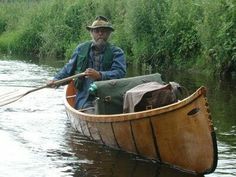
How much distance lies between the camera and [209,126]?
6199 millimetres

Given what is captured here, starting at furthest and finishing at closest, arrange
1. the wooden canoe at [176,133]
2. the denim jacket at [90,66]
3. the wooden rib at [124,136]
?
1. the denim jacket at [90,66]
2. the wooden rib at [124,136]
3. the wooden canoe at [176,133]

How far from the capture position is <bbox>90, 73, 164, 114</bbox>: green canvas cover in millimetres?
7602

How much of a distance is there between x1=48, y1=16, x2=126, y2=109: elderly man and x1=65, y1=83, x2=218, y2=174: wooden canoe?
4.58 ft

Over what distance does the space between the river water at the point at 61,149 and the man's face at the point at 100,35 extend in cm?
147

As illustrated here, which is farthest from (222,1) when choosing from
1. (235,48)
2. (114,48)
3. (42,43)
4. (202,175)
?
(42,43)

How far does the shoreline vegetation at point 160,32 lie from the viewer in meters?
17.3

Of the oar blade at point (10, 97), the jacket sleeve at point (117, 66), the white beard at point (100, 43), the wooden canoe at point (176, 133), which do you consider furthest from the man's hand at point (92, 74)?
→ the oar blade at point (10, 97)

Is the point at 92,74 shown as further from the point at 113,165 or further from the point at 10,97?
the point at 10,97

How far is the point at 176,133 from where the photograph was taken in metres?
6.41

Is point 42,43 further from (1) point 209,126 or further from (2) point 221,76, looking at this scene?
(1) point 209,126

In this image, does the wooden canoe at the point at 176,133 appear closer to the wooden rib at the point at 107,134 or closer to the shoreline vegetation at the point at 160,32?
the wooden rib at the point at 107,134

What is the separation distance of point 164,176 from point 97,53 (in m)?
2.83

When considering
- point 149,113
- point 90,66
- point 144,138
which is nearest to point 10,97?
point 90,66

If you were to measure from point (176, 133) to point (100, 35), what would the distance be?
→ 8.70 feet
